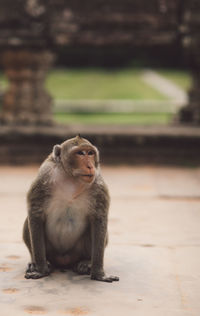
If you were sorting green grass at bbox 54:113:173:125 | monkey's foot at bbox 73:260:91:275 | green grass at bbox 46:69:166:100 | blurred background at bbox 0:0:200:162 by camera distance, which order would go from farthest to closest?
1. green grass at bbox 46:69:166:100
2. green grass at bbox 54:113:173:125
3. blurred background at bbox 0:0:200:162
4. monkey's foot at bbox 73:260:91:275

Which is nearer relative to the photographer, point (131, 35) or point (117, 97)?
point (131, 35)

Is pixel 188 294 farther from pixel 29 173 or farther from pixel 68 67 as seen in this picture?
pixel 68 67

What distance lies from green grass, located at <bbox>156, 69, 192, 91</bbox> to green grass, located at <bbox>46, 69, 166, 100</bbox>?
136 centimetres

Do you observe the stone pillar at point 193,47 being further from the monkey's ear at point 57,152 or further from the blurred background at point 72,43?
the monkey's ear at point 57,152

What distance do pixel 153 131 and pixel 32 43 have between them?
1.82m

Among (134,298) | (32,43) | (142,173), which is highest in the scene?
(32,43)

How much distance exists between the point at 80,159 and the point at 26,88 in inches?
179

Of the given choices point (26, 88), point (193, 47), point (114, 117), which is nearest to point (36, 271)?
point (26, 88)

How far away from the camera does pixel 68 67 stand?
24797 millimetres

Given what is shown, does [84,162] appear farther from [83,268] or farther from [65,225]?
[83,268]

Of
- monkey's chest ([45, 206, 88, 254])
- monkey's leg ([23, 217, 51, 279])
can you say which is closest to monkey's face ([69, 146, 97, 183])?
monkey's chest ([45, 206, 88, 254])

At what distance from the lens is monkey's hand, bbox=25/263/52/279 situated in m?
3.59

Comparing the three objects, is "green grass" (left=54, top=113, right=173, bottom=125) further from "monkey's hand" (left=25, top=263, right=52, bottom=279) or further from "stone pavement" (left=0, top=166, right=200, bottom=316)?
"monkey's hand" (left=25, top=263, right=52, bottom=279)

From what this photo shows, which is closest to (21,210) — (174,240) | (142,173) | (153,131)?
(174,240)
